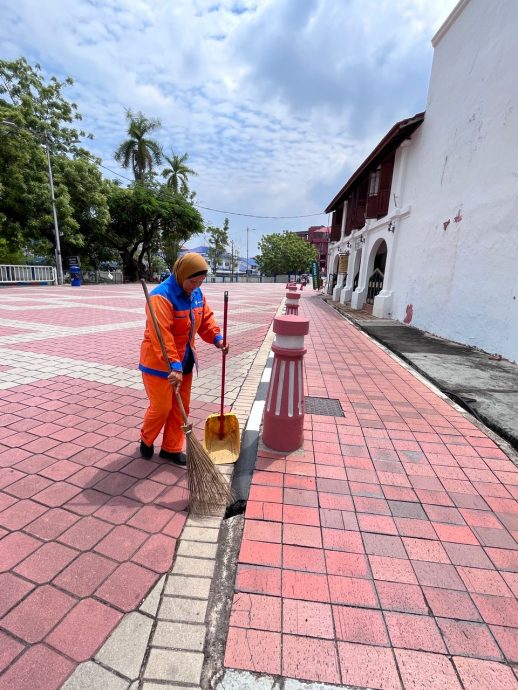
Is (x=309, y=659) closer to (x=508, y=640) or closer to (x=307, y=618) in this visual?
(x=307, y=618)

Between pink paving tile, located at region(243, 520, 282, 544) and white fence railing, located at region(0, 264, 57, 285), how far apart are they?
22.3 metres

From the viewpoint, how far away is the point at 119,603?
1605mm

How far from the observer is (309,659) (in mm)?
1413

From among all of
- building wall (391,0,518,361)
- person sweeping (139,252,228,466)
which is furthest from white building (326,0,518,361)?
person sweeping (139,252,228,466)

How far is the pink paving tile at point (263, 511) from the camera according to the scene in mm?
2160

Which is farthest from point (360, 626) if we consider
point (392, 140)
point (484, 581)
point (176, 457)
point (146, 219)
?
point (146, 219)

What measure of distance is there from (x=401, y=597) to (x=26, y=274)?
24.1 m

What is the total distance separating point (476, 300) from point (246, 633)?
23.9ft

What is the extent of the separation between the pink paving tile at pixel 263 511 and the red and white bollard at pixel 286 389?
2.13ft

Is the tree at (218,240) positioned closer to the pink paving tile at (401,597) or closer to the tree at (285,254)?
the tree at (285,254)

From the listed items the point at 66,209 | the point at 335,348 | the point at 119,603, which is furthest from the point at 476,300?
the point at 66,209

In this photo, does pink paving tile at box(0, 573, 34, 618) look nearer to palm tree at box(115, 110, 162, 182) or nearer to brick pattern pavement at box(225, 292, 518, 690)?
brick pattern pavement at box(225, 292, 518, 690)

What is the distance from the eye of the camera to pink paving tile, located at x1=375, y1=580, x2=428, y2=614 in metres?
1.63

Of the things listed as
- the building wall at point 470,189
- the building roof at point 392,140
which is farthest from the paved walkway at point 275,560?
the building roof at point 392,140
